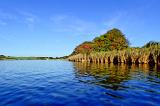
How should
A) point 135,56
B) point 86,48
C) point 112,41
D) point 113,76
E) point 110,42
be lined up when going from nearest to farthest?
point 113,76 → point 135,56 → point 110,42 → point 112,41 → point 86,48

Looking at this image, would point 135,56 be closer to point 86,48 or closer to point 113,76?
point 113,76

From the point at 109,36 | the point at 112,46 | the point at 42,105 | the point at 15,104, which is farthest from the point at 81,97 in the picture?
the point at 109,36

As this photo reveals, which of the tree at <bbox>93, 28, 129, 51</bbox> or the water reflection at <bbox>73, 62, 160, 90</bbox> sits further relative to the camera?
the tree at <bbox>93, 28, 129, 51</bbox>

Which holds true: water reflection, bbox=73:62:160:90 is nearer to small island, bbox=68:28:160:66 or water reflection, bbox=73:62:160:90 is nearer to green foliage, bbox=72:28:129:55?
small island, bbox=68:28:160:66

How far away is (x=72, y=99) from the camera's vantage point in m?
13.1

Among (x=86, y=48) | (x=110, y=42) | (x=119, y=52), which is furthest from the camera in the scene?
(x=86, y=48)

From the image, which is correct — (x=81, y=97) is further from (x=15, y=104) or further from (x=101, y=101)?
(x=15, y=104)

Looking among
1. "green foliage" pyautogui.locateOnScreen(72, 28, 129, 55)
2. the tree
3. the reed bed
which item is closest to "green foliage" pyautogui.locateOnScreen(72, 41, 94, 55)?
"green foliage" pyautogui.locateOnScreen(72, 28, 129, 55)

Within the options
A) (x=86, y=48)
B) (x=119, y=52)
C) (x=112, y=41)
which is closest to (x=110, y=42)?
(x=112, y=41)

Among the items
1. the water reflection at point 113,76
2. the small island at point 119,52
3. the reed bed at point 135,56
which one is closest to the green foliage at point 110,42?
the small island at point 119,52

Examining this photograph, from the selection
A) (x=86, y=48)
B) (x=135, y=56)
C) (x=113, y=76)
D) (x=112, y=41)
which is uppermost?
(x=112, y=41)

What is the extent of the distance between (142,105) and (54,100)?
475 cm

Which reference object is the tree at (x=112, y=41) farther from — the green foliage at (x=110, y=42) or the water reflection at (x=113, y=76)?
the water reflection at (x=113, y=76)

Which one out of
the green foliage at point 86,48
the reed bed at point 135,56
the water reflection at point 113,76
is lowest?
the water reflection at point 113,76
